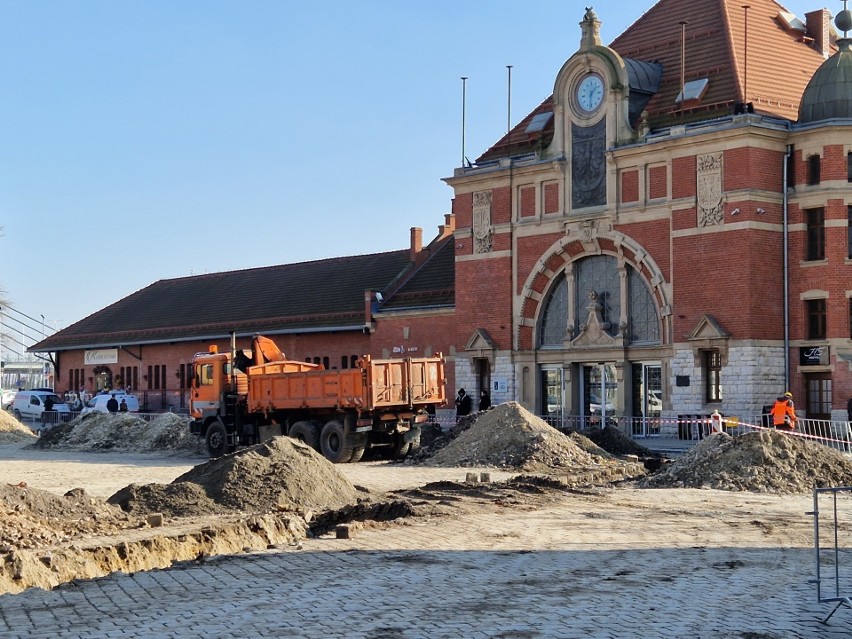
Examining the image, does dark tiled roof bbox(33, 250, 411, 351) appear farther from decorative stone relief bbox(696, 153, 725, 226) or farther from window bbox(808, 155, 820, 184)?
window bbox(808, 155, 820, 184)

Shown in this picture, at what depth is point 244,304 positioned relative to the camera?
67.2m

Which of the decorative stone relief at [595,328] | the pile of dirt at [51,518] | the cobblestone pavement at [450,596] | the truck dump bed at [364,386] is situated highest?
the decorative stone relief at [595,328]

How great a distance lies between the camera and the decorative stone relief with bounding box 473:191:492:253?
50.6 m

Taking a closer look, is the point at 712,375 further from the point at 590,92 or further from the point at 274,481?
the point at 274,481

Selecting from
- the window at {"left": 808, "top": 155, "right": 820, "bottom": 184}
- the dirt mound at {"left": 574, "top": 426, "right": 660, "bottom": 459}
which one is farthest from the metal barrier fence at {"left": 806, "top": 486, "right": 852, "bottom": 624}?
the window at {"left": 808, "top": 155, "right": 820, "bottom": 184}

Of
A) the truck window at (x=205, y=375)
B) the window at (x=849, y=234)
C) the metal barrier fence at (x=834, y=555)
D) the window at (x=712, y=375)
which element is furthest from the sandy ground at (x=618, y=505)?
the window at (x=849, y=234)

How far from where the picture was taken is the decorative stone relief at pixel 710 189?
42531mm

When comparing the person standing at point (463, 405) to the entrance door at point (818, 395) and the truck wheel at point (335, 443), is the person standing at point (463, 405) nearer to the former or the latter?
the entrance door at point (818, 395)

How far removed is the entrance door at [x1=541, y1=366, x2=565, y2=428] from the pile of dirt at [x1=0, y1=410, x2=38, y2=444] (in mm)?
19854

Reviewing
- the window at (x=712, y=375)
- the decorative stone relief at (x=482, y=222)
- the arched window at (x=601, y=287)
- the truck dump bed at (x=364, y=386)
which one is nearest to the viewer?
the truck dump bed at (x=364, y=386)

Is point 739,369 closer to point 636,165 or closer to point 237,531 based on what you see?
point 636,165

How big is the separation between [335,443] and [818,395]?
1642 centimetres

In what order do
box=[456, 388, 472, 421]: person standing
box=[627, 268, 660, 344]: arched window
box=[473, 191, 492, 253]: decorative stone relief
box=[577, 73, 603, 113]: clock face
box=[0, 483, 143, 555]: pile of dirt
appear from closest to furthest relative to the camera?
1. box=[0, 483, 143, 555]: pile of dirt
2. box=[627, 268, 660, 344]: arched window
3. box=[577, 73, 603, 113]: clock face
4. box=[456, 388, 472, 421]: person standing
5. box=[473, 191, 492, 253]: decorative stone relief

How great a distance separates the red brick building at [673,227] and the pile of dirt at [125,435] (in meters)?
12.7
